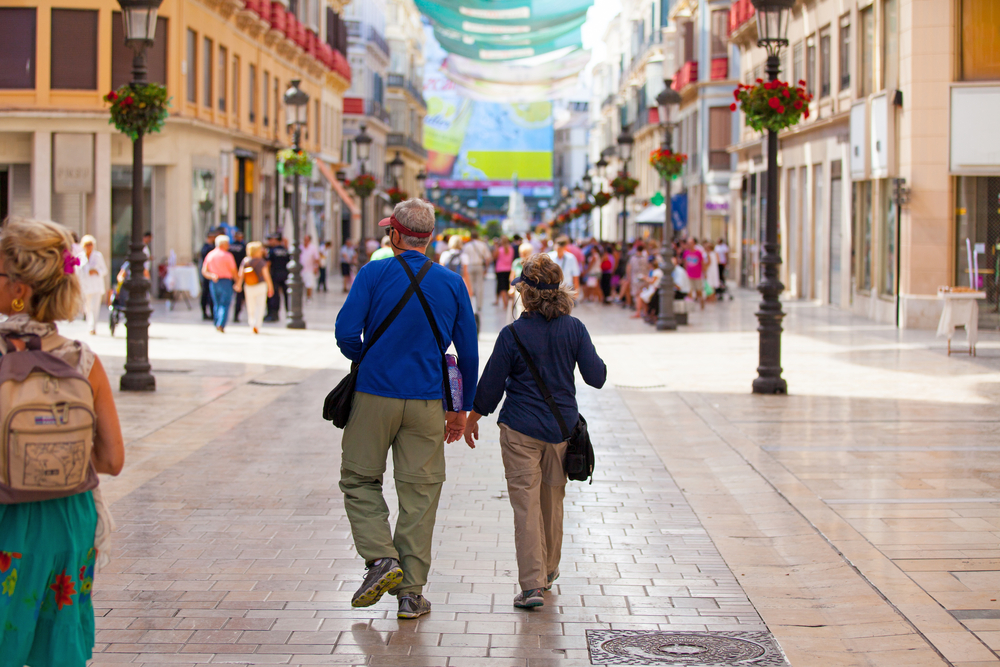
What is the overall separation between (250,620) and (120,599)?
736 millimetres

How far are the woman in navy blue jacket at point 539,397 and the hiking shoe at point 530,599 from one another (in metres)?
0.03

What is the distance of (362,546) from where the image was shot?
5562mm

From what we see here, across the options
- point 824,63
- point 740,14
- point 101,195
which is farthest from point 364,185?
point 824,63

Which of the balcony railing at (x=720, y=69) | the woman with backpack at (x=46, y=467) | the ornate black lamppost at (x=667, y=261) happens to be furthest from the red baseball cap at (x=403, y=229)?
the balcony railing at (x=720, y=69)

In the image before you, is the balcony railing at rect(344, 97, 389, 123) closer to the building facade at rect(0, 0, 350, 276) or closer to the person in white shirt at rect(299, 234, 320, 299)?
the building facade at rect(0, 0, 350, 276)

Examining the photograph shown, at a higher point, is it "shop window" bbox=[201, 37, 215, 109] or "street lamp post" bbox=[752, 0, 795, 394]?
"shop window" bbox=[201, 37, 215, 109]

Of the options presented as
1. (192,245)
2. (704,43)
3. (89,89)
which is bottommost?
(192,245)

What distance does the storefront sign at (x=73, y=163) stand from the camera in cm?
3020

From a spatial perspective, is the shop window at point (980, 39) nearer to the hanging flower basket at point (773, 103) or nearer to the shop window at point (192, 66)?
the hanging flower basket at point (773, 103)

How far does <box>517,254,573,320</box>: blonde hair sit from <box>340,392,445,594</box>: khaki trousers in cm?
66

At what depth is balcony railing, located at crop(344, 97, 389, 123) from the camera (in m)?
68.6

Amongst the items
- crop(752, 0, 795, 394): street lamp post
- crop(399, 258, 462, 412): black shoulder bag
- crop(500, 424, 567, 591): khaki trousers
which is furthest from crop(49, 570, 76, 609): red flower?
crop(752, 0, 795, 394): street lamp post

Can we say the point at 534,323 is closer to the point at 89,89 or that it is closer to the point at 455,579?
the point at 455,579

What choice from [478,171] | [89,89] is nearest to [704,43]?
[89,89]
